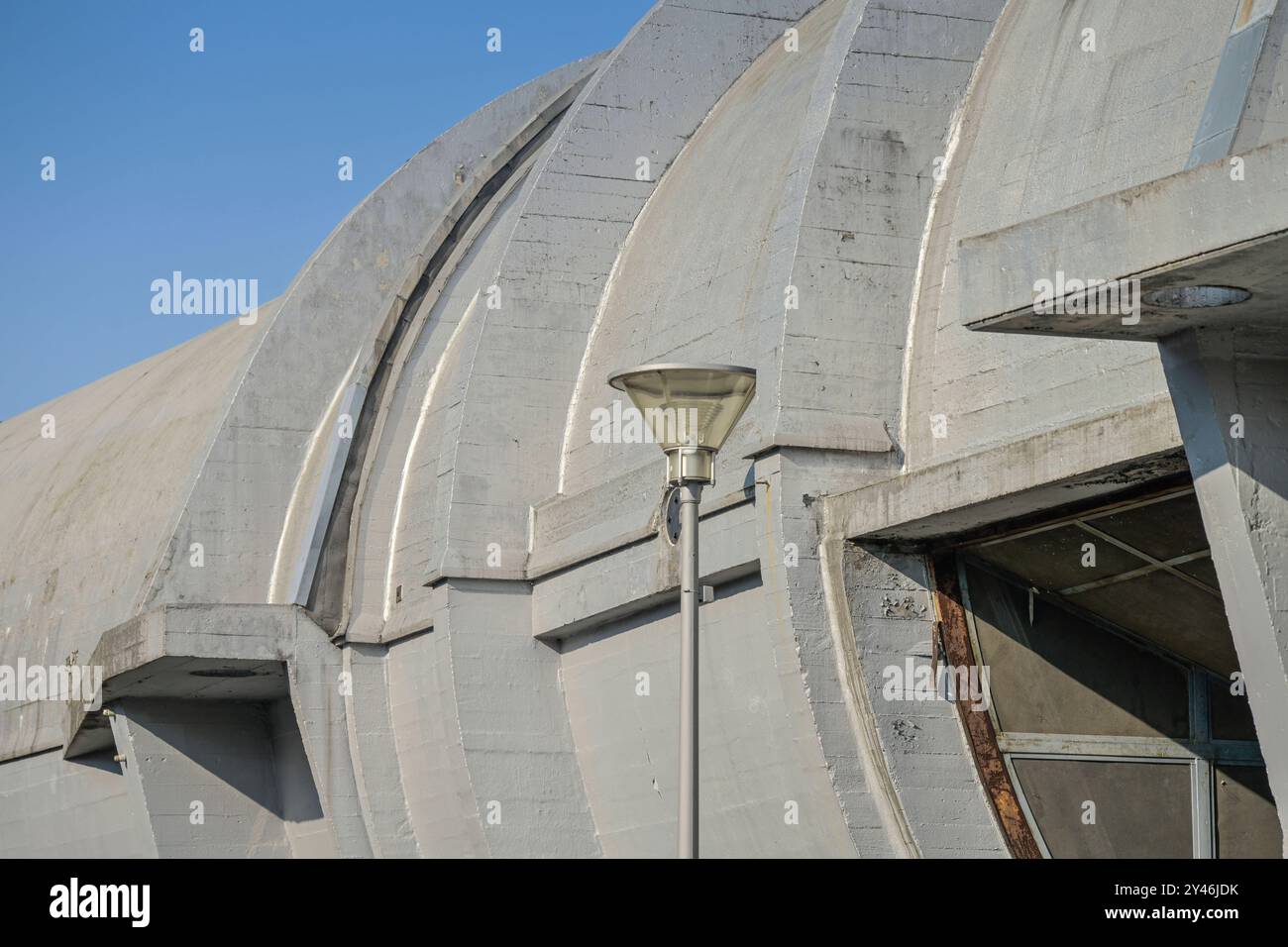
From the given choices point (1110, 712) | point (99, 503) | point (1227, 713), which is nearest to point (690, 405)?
point (1110, 712)

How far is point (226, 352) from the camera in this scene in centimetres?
2233

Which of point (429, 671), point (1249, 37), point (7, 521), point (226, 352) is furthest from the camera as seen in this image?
point (7, 521)

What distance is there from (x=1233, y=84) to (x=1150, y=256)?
3.58 ft

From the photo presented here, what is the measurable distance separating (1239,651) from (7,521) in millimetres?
19276

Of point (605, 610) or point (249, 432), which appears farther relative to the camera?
point (249, 432)

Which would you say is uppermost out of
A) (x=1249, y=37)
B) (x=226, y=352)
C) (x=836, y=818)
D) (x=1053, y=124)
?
(x=226, y=352)

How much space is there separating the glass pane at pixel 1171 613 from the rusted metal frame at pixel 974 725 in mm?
683

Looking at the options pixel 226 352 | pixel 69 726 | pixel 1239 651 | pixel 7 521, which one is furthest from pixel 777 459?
pixel 7 521

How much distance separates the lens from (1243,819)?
11.2 meters

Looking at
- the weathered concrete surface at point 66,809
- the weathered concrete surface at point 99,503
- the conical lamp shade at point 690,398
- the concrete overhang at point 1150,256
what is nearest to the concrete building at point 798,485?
the concrete overhang at point 1150,256

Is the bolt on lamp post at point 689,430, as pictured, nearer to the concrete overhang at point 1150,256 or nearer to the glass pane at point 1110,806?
the concrete overhang at point 1150,256

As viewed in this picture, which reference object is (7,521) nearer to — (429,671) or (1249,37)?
(429,671)

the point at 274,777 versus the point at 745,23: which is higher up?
the point at 745,23

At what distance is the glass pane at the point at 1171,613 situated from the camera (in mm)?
10711
